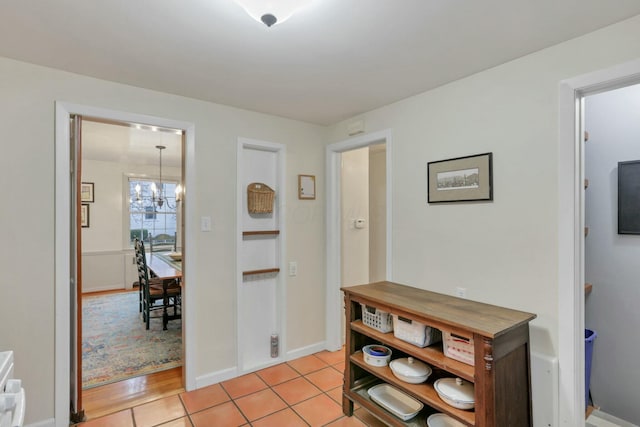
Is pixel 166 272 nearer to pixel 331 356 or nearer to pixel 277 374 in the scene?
pixel 277 374

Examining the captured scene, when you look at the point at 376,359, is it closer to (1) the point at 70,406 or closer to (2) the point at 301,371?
(2) the point at 301,371

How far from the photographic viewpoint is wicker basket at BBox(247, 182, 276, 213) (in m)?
2.94

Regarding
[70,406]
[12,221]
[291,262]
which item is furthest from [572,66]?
[70,406]

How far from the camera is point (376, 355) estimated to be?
2141mm

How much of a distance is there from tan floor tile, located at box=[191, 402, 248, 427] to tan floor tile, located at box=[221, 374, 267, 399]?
0.56 ft

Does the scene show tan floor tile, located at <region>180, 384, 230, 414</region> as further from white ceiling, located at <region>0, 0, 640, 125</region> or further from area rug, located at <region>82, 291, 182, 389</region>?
white ceiling, located at <region>0, 0, 640, 125</region>

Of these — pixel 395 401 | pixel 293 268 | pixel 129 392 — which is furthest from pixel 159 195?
pixel 395 401

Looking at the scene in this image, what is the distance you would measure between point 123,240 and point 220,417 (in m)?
5.08

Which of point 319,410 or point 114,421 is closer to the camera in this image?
point 114,421

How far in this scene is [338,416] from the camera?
89.2 inches

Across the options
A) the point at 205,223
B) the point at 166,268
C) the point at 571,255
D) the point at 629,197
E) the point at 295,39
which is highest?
the point at 295,39

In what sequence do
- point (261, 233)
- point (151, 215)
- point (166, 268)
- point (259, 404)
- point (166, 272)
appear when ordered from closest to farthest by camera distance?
point (259, 404), point (261, 233), point (166, 272), point (166, 268), point (151, 215)

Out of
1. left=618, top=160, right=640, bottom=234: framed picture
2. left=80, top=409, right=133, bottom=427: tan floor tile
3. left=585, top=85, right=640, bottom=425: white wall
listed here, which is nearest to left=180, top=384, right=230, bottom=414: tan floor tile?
left=80, top=409, right=133, bottom=427: tan floor tile

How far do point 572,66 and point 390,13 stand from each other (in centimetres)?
103
